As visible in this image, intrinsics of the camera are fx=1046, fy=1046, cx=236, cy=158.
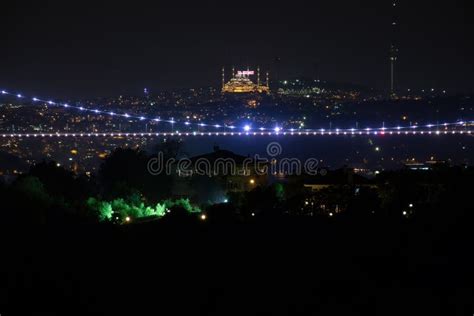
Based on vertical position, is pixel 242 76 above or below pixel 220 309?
above

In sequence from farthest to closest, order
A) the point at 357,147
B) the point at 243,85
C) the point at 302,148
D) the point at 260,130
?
the point at 243,85 < the point at 357,147 < the point at 302,148 < the point at 260,130

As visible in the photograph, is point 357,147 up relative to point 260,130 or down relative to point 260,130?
down

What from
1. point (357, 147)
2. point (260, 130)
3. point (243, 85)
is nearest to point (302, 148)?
point (357, 147)

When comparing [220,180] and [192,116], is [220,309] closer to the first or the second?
[220,180]

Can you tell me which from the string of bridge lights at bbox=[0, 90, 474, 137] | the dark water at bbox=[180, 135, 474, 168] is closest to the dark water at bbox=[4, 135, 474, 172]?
the dark water at bbox=[180, 135, 474, 168]

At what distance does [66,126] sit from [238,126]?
343 inches

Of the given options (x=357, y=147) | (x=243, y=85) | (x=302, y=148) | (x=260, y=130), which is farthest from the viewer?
(x=243, y=85)

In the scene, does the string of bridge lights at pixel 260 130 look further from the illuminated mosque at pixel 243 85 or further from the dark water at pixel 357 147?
the illuminated mosque at pixel 243 85

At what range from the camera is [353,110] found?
5644 centimetres

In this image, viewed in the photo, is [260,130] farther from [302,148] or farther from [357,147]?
[357,147]

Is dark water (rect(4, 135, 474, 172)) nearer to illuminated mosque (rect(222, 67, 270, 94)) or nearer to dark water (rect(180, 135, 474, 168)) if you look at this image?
dark water (rect(180, 135, 474, 168))

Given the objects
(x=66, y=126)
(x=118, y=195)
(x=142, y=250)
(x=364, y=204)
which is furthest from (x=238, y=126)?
(x=142, y=250)

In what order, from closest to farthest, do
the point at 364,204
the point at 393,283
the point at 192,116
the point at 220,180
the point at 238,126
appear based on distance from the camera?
the point at 393,283 < the point at 364,204 < the point at 220,180 < the point at 238,126 < the point at 192,116

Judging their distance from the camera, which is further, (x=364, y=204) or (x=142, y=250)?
(x=364, y=204)
